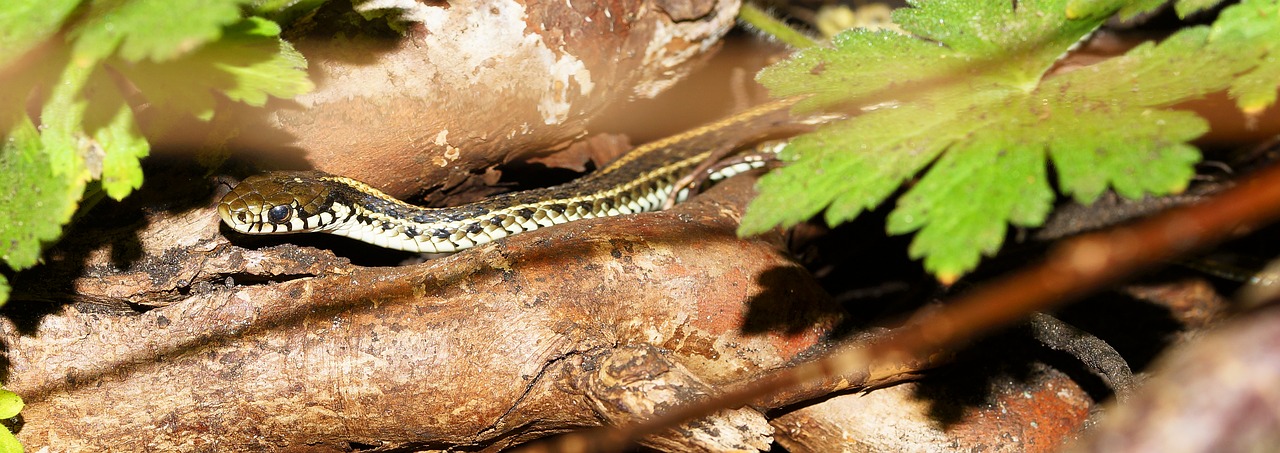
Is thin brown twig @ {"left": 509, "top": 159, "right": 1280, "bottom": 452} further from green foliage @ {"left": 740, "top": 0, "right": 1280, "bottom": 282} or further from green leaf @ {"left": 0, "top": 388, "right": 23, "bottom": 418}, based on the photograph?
green leaf @ {"left": 0, "top": 388, "right": 23, "bottom": 418}

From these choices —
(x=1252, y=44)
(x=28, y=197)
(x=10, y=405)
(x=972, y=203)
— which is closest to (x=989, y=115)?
(x=972, y=203)

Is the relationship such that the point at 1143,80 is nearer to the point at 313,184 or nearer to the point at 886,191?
the point at 886,191

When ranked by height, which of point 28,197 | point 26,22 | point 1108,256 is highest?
point 1108,256

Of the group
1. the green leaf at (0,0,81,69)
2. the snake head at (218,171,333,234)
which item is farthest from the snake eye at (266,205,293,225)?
the green leaf at (0,0,81,69)

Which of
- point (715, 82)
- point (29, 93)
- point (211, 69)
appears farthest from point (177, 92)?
point (715, 82)

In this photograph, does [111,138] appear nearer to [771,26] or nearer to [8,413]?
[8,413]

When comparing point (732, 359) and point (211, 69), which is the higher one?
point (211, 69)
